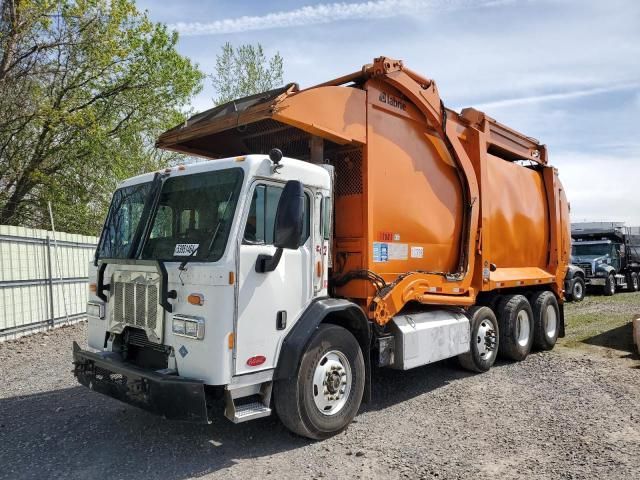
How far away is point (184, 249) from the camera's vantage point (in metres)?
4.26

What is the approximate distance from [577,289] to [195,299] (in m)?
17.7

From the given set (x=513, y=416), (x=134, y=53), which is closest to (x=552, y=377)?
(x=513, y=416)

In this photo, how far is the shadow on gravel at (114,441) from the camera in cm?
401

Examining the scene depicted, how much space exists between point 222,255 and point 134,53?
50.0 ft

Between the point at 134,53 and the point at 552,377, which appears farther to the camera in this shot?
the point at 134,53

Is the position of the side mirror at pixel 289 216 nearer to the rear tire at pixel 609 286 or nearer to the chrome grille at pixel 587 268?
the chrome grille at pixel 587 268

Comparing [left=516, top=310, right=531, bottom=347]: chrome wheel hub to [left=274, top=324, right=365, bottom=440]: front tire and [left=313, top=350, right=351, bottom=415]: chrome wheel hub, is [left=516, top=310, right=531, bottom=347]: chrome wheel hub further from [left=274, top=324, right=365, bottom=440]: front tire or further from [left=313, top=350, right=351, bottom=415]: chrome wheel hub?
[left=313, top=350, right=351, bottom=415]: chrome wheel hub

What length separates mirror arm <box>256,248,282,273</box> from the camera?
163 inches

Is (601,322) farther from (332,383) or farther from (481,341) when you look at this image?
(332,383)

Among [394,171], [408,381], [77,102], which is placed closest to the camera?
[394,171]

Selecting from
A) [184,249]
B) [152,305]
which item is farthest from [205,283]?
[152,305]

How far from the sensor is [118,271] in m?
4.63

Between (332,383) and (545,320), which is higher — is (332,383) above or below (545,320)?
above

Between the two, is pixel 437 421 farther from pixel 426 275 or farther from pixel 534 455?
pixel 426 275
